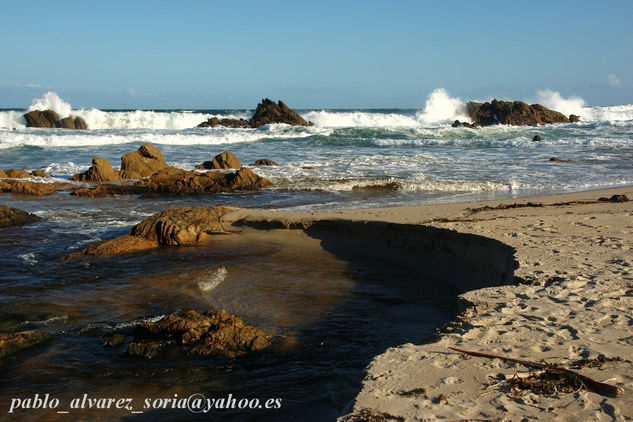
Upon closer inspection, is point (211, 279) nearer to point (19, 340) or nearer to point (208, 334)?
point (208, 334)

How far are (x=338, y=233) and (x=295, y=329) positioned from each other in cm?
306

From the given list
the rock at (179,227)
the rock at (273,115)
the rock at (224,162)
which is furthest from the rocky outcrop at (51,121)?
the rock at (179,227)

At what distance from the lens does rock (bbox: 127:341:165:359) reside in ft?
14.5

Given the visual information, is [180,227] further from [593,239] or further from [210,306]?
[593,239]

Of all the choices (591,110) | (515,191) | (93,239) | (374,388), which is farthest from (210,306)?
(591,110)

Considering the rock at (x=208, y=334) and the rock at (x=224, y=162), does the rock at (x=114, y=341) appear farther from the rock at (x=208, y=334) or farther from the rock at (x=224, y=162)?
the rock at (x=224, y=162)

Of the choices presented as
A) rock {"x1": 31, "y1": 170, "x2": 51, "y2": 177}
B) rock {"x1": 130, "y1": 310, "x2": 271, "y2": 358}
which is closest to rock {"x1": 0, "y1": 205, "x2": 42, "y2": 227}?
rock {"x1": 130, "y1": 310, "x2": 271, "y2": 358}

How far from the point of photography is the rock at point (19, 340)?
14.6ft

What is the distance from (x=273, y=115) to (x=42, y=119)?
16.8m

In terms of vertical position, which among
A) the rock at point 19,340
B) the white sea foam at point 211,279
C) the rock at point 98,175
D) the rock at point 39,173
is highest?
the rock at point 98,175

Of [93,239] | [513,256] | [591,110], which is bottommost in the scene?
[93,239]

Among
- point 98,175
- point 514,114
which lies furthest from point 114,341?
point 514,114

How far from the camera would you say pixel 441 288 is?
20.3ft

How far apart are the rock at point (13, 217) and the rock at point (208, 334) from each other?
5.99 metres
